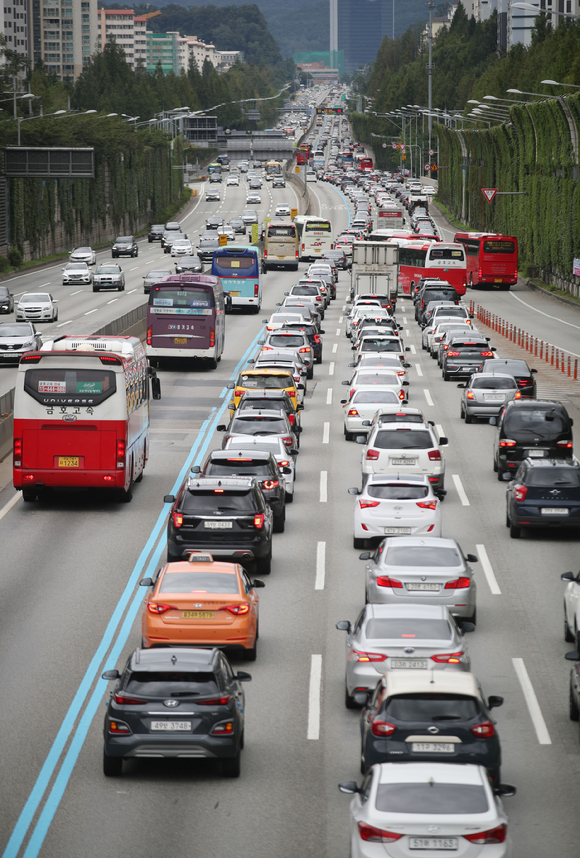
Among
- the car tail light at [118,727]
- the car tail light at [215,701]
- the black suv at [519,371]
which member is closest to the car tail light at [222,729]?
the car tail light at [215,701]

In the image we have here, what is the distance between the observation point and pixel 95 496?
2692 cm

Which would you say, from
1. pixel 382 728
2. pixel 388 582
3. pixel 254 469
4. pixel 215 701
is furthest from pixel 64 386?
pixel 382 728

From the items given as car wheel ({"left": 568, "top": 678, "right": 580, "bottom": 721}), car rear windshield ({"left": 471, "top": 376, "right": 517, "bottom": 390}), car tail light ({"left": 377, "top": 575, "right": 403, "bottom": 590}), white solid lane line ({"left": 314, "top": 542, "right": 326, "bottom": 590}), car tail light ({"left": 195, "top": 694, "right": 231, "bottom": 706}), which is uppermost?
car tail light ({"left": 195, "top": 694, "right": 231, "bottom": 706})

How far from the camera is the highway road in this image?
465 inches

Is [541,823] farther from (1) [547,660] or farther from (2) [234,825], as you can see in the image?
(1) [547,660]

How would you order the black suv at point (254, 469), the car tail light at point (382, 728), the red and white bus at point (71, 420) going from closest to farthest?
the car tail light at point (382, 728) → the black suv at point (254, 469) → the red and white bus at point (71, 420)

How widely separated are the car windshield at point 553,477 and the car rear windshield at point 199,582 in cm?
823

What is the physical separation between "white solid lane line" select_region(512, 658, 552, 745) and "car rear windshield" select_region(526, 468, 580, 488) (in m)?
6.57

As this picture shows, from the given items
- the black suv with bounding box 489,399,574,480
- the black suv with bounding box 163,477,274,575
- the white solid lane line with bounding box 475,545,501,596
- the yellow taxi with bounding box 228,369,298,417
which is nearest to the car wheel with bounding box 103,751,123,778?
the black suv with bounding box 163,477,274,575

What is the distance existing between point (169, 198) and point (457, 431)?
124 m

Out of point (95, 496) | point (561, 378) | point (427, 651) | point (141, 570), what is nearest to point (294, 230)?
point (561, 378)

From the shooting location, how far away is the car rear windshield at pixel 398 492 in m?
21.6

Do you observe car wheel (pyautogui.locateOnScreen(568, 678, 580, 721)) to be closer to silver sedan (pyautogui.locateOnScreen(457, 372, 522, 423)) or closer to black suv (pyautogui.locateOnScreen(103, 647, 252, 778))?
black suv (pyautogui.locateOnScreen(103, 647, 252, 778))

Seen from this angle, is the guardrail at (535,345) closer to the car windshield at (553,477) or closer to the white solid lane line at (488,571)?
the car windshield at (553,477)
